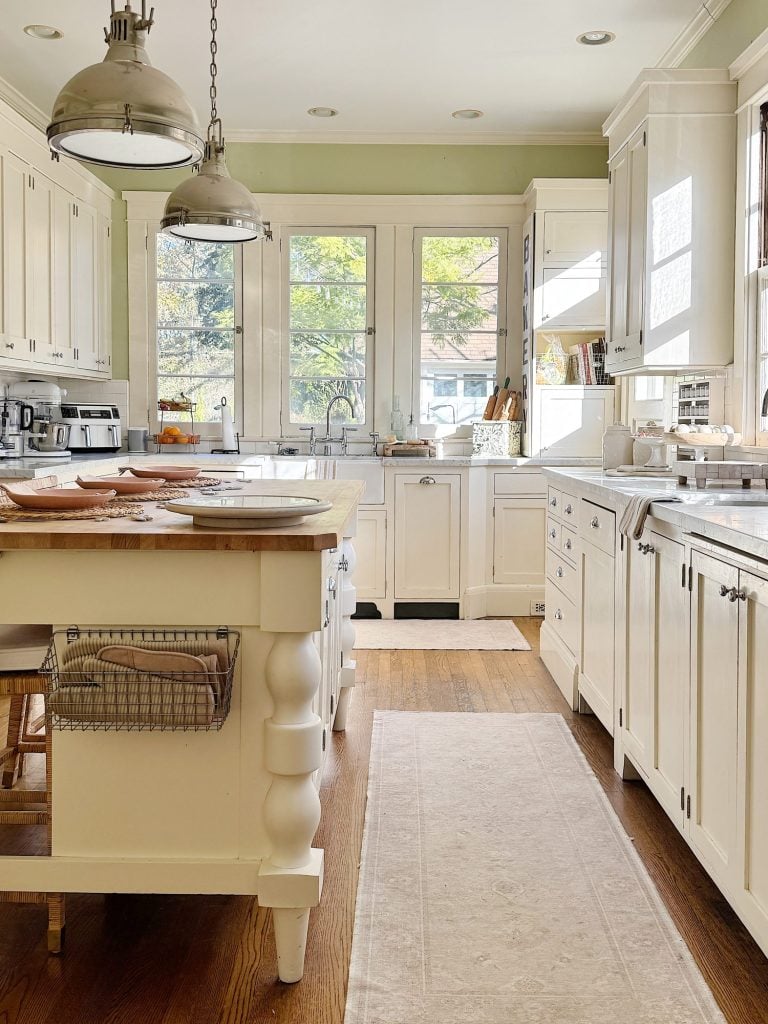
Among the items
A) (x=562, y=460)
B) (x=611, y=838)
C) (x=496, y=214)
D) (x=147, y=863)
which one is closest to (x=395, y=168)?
(x=496, y=214)

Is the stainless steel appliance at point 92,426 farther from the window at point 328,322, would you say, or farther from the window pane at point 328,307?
the window pane at point 328,307

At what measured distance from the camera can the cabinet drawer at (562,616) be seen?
377 centimetres

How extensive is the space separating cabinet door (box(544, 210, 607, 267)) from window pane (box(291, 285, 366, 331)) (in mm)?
1213

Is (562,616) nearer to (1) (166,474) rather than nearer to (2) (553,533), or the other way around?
(2) (553,533)

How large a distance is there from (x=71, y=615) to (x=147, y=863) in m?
0.52

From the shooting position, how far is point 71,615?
189 centimetres

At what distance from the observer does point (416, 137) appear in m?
5.96

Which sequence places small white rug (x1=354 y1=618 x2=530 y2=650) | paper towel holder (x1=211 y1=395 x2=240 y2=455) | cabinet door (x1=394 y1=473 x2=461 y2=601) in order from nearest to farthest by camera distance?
small white rug (x1=354 y1=618 x2=530 y2=650) < cabinet door (x1=394 y1=473 x2=461 y2=601) < paper towel holder (x1=211 y1=395 x2=240 y2=455)

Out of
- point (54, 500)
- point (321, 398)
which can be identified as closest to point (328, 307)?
point (321, 398)

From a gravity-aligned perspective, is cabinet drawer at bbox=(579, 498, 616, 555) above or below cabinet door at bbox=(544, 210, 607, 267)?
below

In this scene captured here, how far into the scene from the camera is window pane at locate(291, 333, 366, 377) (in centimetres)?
607

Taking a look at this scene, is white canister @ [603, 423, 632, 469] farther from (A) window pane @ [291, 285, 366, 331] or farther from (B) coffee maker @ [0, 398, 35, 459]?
(B) coffee maker @ [0, 398, 35, 459]

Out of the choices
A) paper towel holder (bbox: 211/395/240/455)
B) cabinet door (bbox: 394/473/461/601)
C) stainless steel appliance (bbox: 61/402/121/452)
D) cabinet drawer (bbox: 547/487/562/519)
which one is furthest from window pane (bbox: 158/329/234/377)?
cabinet drawer (bbox: 547/487/562/519)

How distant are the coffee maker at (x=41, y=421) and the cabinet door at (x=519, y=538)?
2482 millimetres
